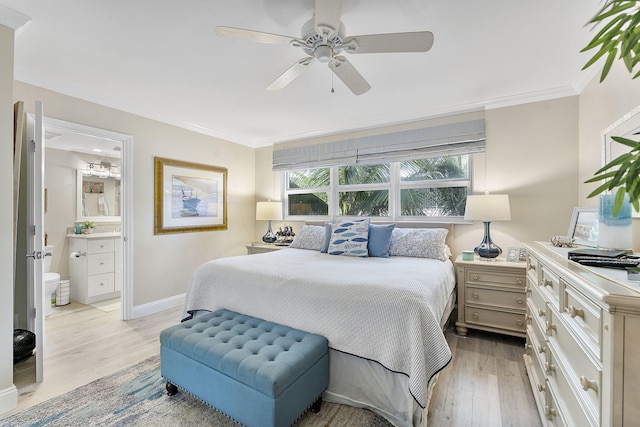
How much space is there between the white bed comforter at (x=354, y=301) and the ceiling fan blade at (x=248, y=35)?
1537 millimetres

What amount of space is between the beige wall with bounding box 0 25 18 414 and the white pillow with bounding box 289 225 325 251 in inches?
99.4

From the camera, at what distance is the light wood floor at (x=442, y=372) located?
183 centimetres

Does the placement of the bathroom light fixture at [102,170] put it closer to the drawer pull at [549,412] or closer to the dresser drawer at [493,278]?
the dresser drawer at [493,278]

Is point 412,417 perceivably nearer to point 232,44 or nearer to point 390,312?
point 390,312

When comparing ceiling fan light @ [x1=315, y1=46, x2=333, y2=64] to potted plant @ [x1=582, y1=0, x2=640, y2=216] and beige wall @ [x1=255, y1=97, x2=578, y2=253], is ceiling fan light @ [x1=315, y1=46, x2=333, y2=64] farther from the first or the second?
beige wall @ [x1=255, y1=97, x2=578, y2=253]

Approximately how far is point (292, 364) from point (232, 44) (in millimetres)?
2169

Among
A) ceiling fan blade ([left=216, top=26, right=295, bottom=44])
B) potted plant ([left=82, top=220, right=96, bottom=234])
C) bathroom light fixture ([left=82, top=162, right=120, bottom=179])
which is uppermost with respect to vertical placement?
ceiling fan blade ([left=216, top=26, right=295, bottom=44])

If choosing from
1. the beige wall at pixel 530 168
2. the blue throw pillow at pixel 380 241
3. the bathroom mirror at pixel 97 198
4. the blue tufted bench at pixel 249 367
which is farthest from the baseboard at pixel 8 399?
the beige wall at pixel 530 168

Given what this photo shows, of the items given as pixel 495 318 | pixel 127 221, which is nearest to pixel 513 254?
pixel 495 318

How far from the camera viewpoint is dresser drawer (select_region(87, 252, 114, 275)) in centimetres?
403

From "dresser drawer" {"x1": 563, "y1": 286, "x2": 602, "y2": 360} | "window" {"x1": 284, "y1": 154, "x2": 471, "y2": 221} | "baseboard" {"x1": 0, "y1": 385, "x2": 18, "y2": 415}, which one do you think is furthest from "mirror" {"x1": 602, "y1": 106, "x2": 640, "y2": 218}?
"baseboard" {"x1": 0, "y1": 385, "x2": 18, "y2": 415}

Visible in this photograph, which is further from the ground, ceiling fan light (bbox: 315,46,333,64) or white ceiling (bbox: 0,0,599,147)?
white ceiling (bbox: 0,0,599,147)

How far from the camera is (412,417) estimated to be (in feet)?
5.30

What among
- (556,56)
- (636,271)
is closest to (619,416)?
(636,271)
